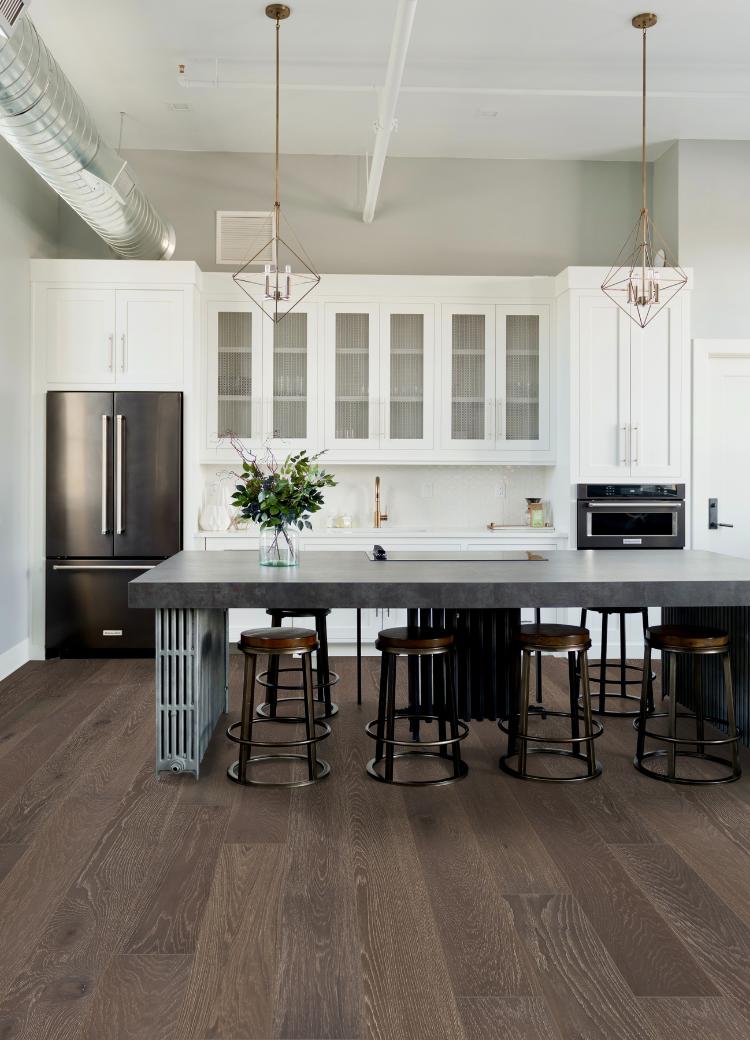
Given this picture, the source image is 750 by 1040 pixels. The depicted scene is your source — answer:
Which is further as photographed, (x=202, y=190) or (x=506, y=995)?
(x=202, y=190)

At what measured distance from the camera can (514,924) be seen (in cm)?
238

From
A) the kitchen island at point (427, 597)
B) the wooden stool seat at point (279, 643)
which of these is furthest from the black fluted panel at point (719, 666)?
the wooden stool seat at point (279, 643)

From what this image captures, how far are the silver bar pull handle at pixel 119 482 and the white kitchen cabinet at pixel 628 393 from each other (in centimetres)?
305

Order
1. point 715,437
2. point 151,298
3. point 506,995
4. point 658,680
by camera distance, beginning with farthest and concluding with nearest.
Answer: point 715,437
point 151,298
point 658,680
point 506,995

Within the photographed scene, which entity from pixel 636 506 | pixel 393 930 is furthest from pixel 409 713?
pixel 636 506

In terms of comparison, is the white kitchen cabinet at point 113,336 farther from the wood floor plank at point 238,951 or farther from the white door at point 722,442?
the wood floor plank at point 238,951

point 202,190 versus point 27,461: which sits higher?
point 202,190

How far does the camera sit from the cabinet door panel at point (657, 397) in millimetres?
Result: 5988

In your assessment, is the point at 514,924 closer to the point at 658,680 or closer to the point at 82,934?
the point at 82,934

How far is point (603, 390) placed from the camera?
598 centimetres

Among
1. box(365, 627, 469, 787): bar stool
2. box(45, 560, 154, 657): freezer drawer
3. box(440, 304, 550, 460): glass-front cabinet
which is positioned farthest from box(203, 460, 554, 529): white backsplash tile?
box(365, 627, 469, 787): bar stool

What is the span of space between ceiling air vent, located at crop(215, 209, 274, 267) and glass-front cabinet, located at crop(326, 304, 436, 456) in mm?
840

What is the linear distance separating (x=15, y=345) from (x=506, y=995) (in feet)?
15.9

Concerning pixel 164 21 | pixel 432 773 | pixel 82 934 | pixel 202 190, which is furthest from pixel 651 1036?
pixel 202 190
